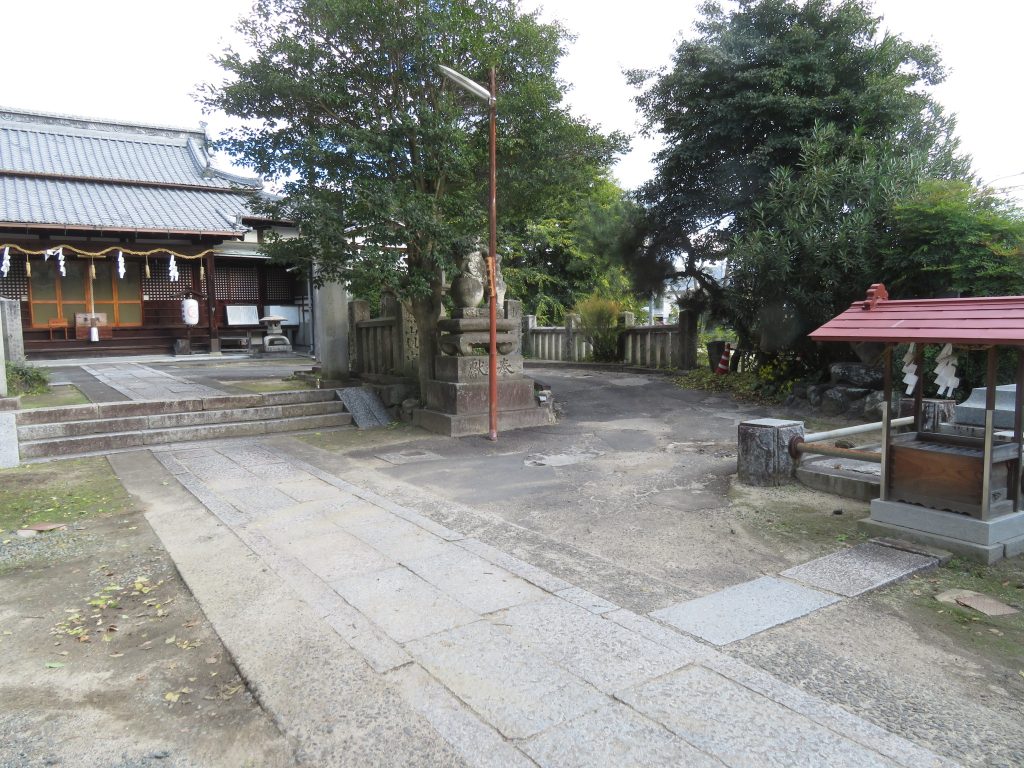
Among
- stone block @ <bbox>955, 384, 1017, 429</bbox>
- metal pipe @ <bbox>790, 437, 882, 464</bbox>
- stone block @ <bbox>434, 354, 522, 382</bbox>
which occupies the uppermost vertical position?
stone block @ <bbox>434, 354, 522, 382</bbox>

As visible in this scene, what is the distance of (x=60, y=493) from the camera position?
6.16m

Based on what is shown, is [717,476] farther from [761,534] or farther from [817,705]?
[817,705]

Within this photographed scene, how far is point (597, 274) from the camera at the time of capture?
23.6 metres

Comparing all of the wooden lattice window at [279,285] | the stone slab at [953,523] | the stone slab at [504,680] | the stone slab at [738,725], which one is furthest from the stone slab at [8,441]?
the wooden lattice window at [279,285]

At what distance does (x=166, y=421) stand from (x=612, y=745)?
26.5 feet

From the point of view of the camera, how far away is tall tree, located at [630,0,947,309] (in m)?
11.0

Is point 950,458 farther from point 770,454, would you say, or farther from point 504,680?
point 504,680

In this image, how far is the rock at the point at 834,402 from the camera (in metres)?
9.95

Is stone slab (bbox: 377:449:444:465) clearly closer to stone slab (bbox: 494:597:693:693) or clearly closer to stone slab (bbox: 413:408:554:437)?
stone slab (bbox: 413:408:554:437)

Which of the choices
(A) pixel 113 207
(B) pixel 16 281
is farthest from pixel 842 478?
(B) pixel 16 281

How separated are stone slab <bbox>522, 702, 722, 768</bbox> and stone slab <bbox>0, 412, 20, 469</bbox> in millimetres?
7389

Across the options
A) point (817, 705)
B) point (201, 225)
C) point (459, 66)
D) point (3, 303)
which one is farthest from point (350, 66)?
point (201, 225)

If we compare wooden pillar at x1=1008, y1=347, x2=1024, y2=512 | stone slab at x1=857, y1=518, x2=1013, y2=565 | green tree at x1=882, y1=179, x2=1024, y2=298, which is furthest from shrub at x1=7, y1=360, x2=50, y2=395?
green tree at x1=882, y1=179, x2=1024, y2=298

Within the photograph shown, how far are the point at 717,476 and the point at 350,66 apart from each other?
278 inches
